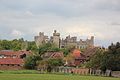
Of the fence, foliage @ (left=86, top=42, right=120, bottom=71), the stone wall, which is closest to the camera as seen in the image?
the stone wall

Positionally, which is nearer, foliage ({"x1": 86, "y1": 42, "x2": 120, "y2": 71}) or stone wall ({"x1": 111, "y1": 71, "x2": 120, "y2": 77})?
stone wall ({"x1": 111, "y1": 71, "x2": 120, "y2": 77})

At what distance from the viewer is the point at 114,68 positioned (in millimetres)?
91062

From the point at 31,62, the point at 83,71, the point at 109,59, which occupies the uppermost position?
the point at 31,62

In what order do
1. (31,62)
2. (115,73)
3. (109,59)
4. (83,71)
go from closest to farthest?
(109,59) < (115,73) < (83,71) < (31,62)

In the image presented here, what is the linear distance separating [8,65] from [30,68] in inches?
435

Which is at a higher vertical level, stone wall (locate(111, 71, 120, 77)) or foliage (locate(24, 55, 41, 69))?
foliage (locate(24, 55, 41, 69))

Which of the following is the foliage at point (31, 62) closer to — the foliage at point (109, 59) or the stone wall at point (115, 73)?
the foliage at point (109, 59)

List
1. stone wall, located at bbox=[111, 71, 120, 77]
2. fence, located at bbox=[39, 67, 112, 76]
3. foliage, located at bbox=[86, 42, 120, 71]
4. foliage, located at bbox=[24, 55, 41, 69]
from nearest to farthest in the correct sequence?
stone wall, located at bbox=[111, 71, 120, 77] → foliage, located at bbox=[86, 42, 120, 71] → fence, located at bbox=[39, 67, 112, 76] → foliage, located at bbox=[24, 55, 41, 69]

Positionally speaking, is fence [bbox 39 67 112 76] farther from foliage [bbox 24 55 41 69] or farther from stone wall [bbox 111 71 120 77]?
foliage [bbox 24 55 41 69]

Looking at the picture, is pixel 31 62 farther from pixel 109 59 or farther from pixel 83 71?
pixel 109 59

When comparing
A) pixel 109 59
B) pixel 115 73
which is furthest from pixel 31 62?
pixel 115 73

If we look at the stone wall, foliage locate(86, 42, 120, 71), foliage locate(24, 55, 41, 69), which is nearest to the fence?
the stone wall

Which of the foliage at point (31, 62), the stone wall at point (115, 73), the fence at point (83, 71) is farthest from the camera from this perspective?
the foliage at point (31, 62)

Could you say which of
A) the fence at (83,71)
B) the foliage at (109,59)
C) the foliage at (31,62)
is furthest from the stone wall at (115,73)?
the foliage at (31,62)
